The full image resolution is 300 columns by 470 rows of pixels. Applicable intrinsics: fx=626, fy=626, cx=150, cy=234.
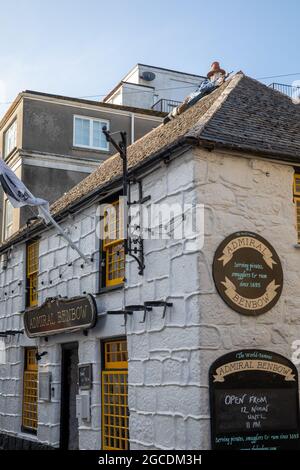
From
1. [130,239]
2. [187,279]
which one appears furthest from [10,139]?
[187,279]

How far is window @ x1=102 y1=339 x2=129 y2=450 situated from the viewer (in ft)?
36.2

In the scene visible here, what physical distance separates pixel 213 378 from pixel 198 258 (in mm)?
1741

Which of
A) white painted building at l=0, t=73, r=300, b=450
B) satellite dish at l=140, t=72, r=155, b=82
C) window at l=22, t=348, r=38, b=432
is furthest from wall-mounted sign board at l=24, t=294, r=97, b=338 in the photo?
satellite dish at l=140, t=72, r=155, b=82

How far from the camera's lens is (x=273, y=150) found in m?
9.98

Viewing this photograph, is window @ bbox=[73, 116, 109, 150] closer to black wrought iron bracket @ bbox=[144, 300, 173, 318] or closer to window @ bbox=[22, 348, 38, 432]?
window @ bbox=[22, 348, 38, 432]

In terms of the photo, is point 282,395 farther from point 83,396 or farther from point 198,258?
point 83,396

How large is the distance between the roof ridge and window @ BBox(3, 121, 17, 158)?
39.6 ft

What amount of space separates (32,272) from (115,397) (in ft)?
17.6

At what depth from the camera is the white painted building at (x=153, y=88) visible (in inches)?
1102

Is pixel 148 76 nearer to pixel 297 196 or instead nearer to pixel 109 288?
pixel 109 288

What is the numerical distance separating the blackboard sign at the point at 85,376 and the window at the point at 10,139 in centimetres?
1290
